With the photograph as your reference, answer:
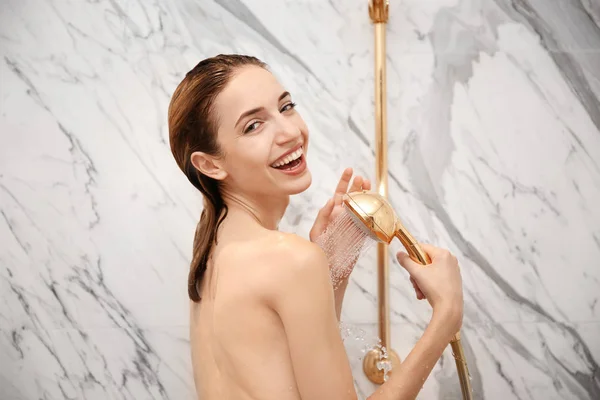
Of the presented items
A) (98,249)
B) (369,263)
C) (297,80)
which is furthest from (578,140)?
(98,249)

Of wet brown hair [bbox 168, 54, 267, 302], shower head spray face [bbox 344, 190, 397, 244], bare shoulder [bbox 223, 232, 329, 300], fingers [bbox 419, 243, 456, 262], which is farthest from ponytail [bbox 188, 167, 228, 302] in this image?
fingers [bbox 419, 243, 456, 262]

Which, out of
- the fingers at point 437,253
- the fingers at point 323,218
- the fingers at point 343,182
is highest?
the fingers at point 437,253

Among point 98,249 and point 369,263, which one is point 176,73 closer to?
point 98,249

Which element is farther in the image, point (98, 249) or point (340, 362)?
point (98, 249)

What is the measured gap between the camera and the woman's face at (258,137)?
94 cm

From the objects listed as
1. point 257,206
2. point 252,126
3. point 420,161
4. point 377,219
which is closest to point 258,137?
point 252,126

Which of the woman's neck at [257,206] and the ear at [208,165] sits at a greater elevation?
the ear at [208,165]

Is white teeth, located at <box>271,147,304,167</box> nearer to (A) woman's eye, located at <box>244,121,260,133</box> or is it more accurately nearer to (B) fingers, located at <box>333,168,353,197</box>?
(A) woman's eye, located at <box>244,121,260,133</box>

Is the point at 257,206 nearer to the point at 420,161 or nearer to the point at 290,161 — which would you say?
the point at 290,161

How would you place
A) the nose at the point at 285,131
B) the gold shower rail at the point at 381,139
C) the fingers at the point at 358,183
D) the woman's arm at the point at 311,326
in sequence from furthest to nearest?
the gold shower rail at the point at 381,139 → the fingers at the point at 358,183 → the nose at the point at 285,131 → the woman's arm at the point at 311,326

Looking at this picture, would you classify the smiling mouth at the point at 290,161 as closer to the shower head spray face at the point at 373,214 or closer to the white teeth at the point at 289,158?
the white teeth at the point at 289,158

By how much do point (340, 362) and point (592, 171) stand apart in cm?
81

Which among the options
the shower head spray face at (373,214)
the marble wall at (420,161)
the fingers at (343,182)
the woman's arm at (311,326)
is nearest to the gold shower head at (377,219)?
the shower head spray face at (373,214)

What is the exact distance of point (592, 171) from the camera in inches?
52.0
